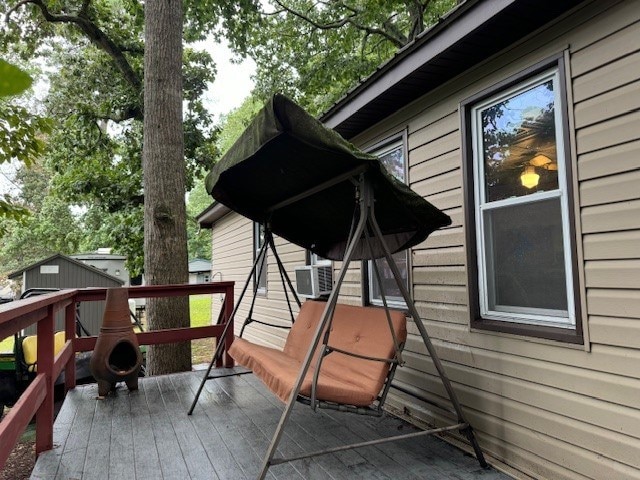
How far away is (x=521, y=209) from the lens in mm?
2600

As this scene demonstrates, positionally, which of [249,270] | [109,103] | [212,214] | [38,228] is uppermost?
[109,103]

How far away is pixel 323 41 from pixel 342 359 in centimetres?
1050

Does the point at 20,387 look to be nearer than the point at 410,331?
No

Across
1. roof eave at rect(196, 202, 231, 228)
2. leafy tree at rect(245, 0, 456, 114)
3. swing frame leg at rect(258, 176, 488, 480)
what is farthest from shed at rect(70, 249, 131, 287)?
swing frame leg at rect(258, 176, 488, 480)

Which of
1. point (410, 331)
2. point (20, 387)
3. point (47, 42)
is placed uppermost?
point (47, 42)

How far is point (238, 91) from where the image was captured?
33.0m

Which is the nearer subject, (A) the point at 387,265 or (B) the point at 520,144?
(B) the point at 520,144

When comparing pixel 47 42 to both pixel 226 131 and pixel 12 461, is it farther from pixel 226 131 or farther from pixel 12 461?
pixel 226 131

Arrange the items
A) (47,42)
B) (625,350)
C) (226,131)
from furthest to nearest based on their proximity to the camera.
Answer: (226,131) → (47,42) → (625,350)

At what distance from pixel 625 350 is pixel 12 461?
18.2 feet

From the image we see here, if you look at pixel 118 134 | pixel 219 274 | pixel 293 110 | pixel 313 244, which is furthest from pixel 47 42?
pixel 293 110

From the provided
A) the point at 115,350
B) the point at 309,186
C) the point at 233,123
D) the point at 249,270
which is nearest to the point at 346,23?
the point at 249,270

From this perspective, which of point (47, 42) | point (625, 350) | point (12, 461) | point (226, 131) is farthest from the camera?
point (226, 131)

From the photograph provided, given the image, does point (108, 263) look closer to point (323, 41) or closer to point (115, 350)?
point (323, 41)
